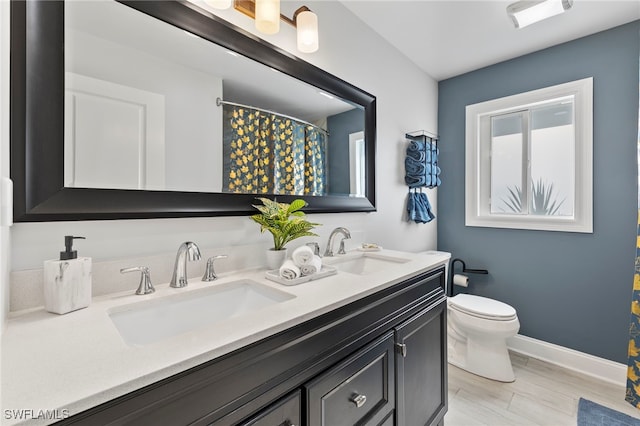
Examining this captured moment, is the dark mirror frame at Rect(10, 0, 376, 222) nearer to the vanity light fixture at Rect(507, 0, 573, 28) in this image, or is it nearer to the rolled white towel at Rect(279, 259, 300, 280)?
the rolled white towel at Rect(279, 259, 300, 280)

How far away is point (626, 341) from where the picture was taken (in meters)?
1.90

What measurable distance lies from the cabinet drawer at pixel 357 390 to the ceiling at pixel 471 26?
6.34 feet

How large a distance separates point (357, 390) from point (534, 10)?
2300mm

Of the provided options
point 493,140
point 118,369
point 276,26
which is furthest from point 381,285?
point 493,140

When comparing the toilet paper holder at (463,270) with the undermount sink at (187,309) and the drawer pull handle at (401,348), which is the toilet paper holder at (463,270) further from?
the undermount sink at (187,309)

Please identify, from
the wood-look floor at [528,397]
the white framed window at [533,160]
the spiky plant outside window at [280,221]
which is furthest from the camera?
the white framed window at [533,160]

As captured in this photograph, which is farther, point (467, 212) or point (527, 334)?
point (467, 212)

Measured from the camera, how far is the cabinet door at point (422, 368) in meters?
1.13

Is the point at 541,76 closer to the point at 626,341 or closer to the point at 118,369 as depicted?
the point at 626,341

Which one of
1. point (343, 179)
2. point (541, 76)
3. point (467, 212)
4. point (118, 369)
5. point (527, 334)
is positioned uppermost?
point (541, 76)

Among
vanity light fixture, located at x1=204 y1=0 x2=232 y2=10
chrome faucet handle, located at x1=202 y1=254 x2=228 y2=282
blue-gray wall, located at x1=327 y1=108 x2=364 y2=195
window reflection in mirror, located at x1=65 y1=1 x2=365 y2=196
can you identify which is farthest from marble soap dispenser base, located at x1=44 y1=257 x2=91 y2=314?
blue-gray wall, located at x1=327 y1=108 x2=364 y2=195

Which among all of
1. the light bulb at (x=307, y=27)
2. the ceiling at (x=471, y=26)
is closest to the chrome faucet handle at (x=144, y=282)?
the light bulb at (x=307, y=27)

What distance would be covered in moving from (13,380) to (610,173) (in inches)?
119

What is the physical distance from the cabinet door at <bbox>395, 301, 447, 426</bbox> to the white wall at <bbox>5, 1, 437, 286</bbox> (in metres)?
0.67
